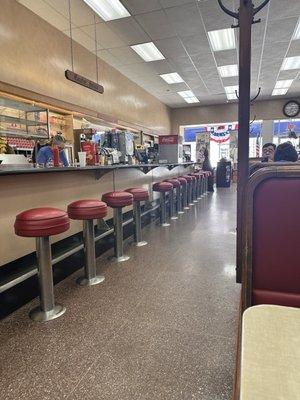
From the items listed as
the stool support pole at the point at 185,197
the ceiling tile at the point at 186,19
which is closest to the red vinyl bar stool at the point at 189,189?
the stool support pole at the point at 185,197

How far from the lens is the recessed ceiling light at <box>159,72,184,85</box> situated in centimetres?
762

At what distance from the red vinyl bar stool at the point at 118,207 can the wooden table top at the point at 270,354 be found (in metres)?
2.41

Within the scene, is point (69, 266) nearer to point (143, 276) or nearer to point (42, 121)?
point (143, 276)

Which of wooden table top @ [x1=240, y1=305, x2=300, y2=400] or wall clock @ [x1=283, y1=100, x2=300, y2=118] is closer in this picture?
wooden table top @ [x1=240, y1=305, x2=300, y2=400]

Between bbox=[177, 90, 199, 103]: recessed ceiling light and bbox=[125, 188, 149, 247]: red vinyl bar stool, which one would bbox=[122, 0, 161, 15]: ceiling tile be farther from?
bbox=[177, 90, 199, 103]: recessed ceiling light

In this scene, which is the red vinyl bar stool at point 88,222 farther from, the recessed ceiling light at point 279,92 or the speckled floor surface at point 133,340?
the recessed ceiling light at point 279,92

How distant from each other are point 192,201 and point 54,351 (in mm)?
6192

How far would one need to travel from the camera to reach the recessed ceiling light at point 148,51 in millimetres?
5672

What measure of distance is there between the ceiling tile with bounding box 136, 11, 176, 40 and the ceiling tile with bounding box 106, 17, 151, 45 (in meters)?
0.11

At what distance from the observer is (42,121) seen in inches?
192

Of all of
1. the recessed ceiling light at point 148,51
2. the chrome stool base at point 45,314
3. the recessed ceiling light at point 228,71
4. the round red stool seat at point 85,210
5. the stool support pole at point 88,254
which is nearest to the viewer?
the chrome stool base at point 45,314

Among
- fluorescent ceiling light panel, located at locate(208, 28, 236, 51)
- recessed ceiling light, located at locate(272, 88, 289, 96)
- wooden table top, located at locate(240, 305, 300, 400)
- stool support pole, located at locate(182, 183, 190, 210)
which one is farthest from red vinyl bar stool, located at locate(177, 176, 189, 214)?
recessed ceiling light, located at locate(272, 88, 289, 96)

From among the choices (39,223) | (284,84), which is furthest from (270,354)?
(284,84)

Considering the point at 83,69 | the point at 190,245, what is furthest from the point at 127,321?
the point at 83,69
